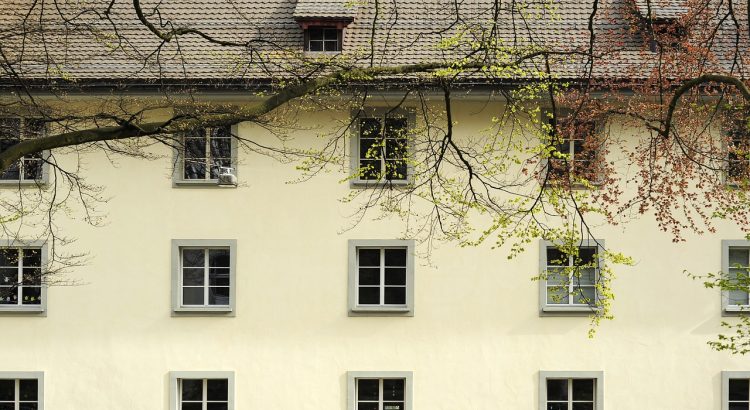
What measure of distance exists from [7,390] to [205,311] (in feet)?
11.6

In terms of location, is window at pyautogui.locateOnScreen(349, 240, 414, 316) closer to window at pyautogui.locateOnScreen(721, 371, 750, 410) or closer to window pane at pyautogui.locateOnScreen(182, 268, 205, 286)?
window pane at pyautogui.locateOnScreen(182, 268, 205, 286)

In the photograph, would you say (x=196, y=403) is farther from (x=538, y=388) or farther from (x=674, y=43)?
(x=674, y=43)

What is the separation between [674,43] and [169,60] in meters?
8.06

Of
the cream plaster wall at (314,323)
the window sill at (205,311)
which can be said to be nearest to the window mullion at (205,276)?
the window sill at (205,311)

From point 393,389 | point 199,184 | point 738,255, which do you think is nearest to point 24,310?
point 199,184

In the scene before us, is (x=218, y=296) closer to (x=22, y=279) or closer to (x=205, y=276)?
(x=205, y=276)

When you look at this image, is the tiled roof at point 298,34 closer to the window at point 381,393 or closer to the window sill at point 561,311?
the window sill at point 561,311

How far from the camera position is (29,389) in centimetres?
2222

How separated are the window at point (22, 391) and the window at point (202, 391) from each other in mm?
2176

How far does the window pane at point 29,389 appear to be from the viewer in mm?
22203

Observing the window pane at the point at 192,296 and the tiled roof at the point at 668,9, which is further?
the window pane at the point at 192,296

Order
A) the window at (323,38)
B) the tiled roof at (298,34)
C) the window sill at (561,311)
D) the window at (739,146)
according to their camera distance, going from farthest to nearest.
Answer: the window at (323,38), the window sill at (561,311), the tiled roof at (298,34), the window at (739,146)

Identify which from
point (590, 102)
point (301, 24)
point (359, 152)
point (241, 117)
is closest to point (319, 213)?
point (359, 152)

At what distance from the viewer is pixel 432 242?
22.0 meters
